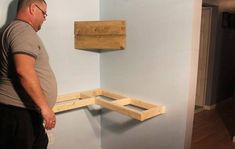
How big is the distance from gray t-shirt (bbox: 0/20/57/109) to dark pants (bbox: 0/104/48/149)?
0.05m

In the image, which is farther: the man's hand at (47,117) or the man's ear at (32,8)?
the man's ear at (32,8)

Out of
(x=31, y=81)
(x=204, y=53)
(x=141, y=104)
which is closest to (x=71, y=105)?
(x=141, y=104)

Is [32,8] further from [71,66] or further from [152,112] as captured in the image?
[152,112]

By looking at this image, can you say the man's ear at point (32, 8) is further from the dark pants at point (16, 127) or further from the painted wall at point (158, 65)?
the painted wall at point (158, 65)

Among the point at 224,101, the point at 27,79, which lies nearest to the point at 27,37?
the point at 27,79

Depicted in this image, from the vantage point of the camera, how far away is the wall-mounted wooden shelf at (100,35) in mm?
2408

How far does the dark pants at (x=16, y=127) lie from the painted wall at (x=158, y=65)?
105 cm

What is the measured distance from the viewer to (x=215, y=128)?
3.78m

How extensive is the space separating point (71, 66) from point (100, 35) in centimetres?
43

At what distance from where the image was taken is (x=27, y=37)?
1.54m

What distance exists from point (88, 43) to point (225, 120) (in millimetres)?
2783

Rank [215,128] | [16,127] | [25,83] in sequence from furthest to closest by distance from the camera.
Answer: [215,128] < [16,127] < [25,83]

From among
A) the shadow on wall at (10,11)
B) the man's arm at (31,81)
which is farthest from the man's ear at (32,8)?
the shadow on wall at (10,11)

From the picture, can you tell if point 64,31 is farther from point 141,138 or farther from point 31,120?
point 141,138
